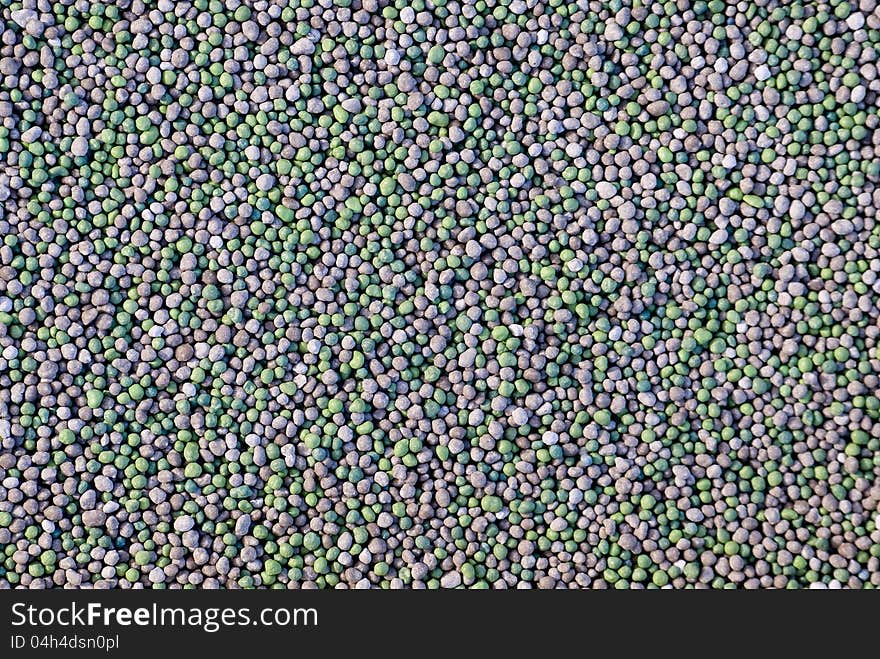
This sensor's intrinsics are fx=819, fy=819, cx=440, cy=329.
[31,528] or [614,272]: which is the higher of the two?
[614,272]

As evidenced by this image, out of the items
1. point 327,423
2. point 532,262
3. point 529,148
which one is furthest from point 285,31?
point 327,423

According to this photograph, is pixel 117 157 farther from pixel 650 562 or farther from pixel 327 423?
pixel 650 562

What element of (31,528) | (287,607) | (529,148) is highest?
(529,148)

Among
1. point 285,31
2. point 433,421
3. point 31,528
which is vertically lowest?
point 31,528

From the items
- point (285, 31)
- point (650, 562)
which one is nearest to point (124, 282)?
point (285, 31)

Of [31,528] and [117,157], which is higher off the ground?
[117,157]

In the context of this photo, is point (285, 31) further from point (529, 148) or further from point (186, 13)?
point (529, 148)
